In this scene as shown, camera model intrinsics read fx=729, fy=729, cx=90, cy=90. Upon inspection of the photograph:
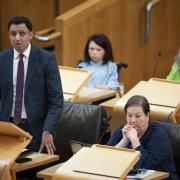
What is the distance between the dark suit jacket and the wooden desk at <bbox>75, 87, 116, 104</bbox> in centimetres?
146

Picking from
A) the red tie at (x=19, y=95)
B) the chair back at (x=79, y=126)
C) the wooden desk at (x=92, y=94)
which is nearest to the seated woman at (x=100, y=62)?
the wooden desk at (x=92, y=94)

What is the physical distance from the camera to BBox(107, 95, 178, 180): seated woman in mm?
5409

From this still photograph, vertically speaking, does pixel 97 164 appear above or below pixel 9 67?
below

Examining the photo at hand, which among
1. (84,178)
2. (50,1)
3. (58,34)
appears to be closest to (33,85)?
(84,178)

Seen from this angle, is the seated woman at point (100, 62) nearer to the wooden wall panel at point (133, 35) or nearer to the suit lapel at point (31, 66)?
the wooden wall panel at point (133, 35)

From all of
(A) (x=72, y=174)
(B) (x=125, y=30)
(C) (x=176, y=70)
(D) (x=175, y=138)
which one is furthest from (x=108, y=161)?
(B) (x=125, y=30)

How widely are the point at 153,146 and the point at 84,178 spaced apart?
2.99ft

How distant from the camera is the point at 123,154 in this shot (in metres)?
4.95

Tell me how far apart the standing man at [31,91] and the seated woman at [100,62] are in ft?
8.25

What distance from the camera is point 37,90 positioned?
565cm

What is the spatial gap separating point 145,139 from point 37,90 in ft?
3.00

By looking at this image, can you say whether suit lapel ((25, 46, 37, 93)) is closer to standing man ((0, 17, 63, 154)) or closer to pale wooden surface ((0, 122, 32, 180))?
standing man ((0, 17, 63, 154))

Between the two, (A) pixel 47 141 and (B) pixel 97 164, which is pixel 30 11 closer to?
(A) pixel 47 141

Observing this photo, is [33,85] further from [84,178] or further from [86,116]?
[84,178]
